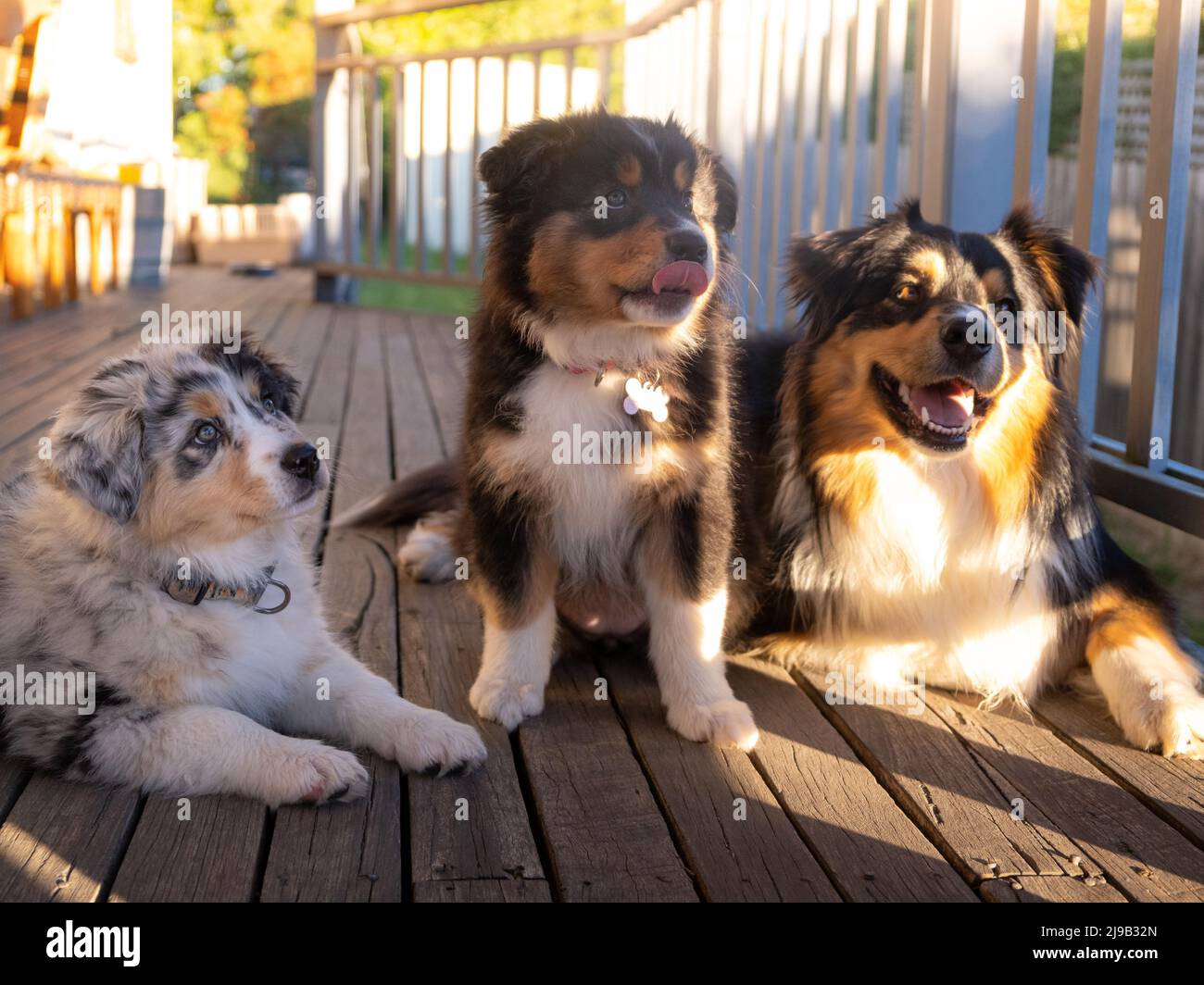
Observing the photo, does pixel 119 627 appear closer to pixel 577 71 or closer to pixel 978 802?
pixel 978 802

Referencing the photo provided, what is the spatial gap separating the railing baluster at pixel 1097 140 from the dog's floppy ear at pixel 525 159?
1382 mm

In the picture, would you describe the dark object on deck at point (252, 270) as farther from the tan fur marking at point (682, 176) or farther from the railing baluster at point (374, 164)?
the tan fur marking at point (682, 176)

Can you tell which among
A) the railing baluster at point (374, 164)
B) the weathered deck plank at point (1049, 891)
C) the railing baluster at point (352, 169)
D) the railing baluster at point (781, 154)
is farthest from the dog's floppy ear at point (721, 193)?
the railing baluster at point (352, 169)

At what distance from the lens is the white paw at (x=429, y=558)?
342 cm

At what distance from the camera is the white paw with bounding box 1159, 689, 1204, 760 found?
7.98 feet

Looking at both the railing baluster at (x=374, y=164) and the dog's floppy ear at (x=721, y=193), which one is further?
the railing baluster at (x=374, y=164)

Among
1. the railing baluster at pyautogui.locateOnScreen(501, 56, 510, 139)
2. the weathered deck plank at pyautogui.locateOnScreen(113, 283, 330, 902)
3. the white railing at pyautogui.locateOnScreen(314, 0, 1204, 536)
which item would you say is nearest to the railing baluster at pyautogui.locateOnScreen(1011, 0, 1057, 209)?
the white railing at pyautogui.locateOnScreen(314, 0, 1204, 536)

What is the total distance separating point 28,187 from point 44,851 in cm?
649

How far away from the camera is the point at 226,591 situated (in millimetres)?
2400

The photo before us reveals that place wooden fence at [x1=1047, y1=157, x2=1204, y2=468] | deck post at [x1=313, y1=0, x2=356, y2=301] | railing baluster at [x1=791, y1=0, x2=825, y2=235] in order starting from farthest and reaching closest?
deck post at [x1=313, y1=0, x2=356, y2=301] < wooden fence at [x1=1047, y1=157, x2=1204, y2=468] < railing baluster at [x1=791, y1=0, x2=825, y2=235]

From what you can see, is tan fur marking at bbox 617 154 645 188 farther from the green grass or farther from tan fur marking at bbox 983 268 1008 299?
the green grass

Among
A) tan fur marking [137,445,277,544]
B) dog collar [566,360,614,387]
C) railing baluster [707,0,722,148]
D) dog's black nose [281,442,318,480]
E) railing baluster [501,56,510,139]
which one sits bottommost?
tan fur marking [137,445,277,544]

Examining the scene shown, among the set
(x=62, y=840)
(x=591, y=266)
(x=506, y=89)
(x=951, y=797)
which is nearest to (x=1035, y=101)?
(x=591, y=266)

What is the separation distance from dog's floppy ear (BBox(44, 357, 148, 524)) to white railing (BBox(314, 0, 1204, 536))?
4.54 ft
